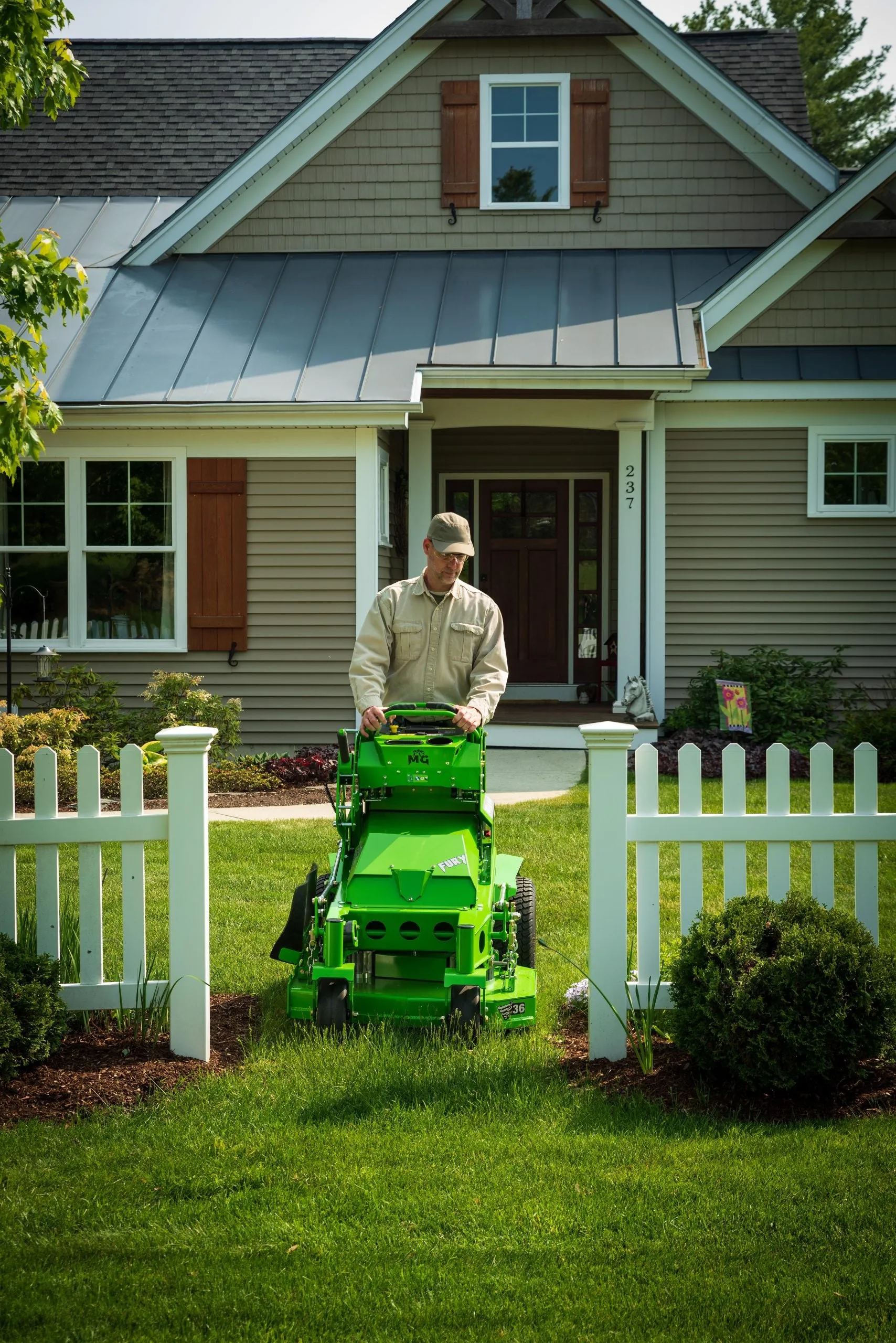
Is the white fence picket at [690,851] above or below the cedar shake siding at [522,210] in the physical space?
below

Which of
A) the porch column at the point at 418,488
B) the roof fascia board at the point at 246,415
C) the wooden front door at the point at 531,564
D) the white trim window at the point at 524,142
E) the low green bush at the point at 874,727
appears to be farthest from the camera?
the wooden front door at the point at 531,564

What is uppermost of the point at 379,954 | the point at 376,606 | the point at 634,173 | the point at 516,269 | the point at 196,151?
the point at 196,151

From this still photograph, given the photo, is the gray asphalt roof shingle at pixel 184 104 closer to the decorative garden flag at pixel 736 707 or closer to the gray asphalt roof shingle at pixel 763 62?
the gray asphalt roof shingle at pixel 763 62

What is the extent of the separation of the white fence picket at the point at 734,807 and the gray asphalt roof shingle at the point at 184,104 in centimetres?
1230

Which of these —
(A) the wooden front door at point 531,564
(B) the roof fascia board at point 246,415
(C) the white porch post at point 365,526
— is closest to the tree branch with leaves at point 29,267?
(B) the roof fascia board at point 246,415

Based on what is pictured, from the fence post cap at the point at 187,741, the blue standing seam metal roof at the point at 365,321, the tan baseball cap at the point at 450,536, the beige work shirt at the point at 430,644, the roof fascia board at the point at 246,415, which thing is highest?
the blue standing seam metal roof at the point at 365,321

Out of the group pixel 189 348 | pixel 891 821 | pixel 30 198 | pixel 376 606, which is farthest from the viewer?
pixel 30 198

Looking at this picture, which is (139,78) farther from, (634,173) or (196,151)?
(634,173)

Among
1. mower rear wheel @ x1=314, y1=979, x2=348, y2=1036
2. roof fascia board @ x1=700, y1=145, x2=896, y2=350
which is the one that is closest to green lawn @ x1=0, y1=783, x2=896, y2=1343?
mower rear wheel @ x1=314, y1=979, x2=348, y2=1036

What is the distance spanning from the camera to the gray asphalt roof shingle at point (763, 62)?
50.7 ft

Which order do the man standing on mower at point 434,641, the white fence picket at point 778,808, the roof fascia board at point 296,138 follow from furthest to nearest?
the roof fascia board at point 296,138
the man standing on mower at point 434,641
the white fence picket at point 778,808

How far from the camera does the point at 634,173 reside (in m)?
13.0

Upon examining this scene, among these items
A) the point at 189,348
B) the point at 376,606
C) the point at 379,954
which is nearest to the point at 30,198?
the point at 189,348

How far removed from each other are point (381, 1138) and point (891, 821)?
6.95ft
